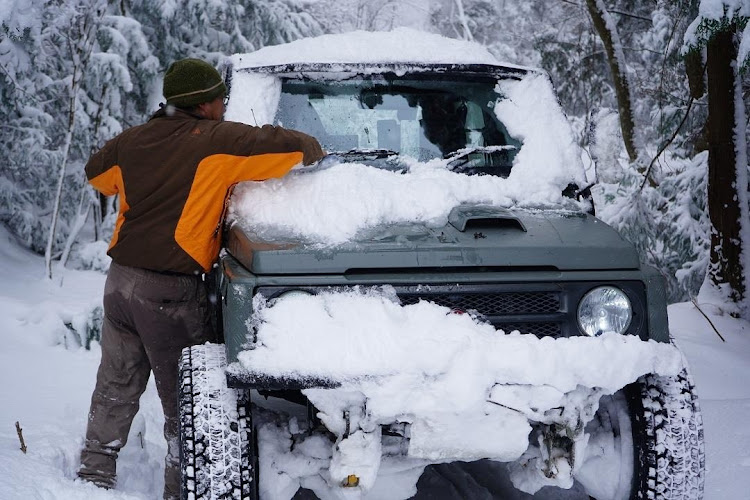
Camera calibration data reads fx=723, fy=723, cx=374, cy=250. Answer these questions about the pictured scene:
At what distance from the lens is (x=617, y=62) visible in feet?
35.1

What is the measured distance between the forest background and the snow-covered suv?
420 cm

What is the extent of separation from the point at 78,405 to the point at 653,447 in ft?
11.1

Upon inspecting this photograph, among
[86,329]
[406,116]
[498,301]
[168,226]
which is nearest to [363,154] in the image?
[406,116]

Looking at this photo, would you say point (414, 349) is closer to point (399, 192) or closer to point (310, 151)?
point (399, 192)

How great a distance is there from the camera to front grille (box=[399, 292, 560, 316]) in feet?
8.68

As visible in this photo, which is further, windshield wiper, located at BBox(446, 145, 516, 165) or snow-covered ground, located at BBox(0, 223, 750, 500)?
windshield wiper, located at BBox(446, 145, 516, 165)

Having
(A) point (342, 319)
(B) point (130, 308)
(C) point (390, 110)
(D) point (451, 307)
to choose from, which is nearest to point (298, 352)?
(A) point (342, 319)

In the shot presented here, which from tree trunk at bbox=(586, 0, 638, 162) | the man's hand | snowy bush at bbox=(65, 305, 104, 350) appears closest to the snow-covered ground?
snowy bush at bbox=(65, 305, 104, 350)

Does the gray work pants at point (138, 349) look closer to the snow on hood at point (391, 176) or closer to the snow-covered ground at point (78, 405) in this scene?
the snow-covered ground at point (78, 405)

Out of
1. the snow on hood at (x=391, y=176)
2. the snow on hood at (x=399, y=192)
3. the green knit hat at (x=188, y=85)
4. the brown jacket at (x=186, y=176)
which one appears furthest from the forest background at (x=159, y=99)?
the brown jacket at (x=186, y=176)

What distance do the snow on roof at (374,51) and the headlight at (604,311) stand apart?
5.48 feet

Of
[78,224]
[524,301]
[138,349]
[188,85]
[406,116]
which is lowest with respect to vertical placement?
[78,224]

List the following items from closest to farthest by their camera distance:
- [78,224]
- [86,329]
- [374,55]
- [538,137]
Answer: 1. [538,137]
2. [374,55]
3. [86,329]
4. [78,224]

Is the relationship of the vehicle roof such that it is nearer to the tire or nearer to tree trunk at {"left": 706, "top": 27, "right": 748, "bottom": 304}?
the tire
